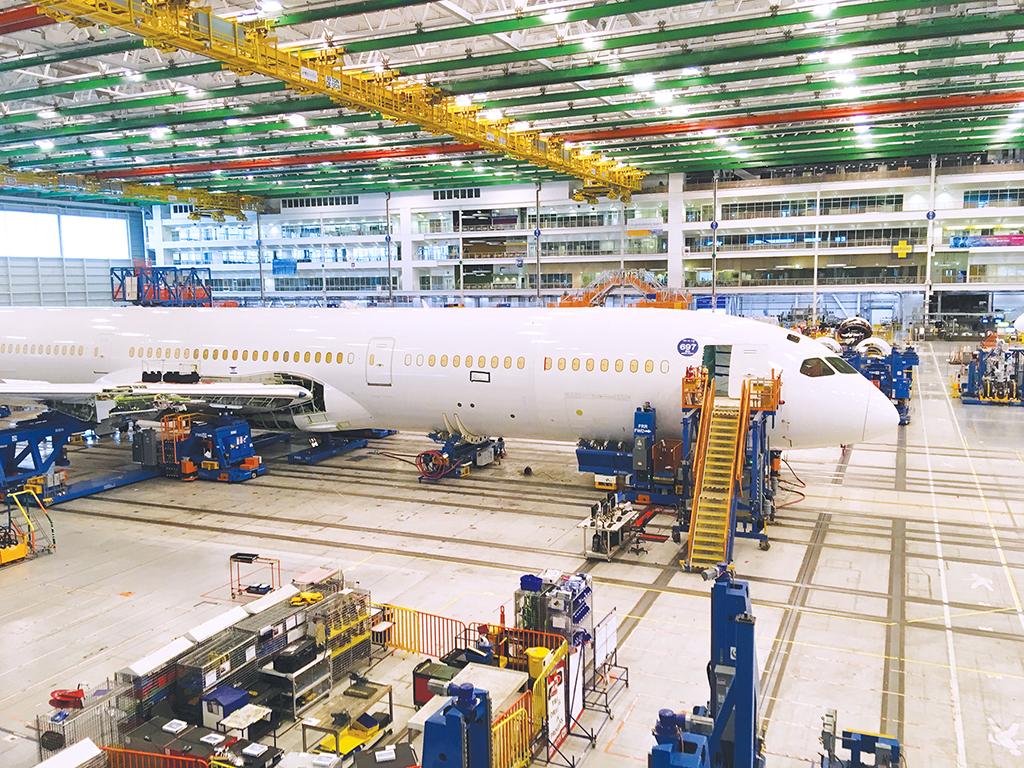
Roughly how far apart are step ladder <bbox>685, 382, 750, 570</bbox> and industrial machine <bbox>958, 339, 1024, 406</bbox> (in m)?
25.4

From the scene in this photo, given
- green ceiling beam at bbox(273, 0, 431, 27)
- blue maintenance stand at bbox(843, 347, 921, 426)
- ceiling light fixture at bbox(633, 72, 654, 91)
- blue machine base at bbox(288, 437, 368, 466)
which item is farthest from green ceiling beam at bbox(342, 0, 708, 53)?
blue maintenance stand at bbox(843, 347, 921, 426)

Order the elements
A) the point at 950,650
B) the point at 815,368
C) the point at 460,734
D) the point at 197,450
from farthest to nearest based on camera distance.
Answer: the point at 197,450 → the point at 815,368 → the point at 950,650 → the point at 460,734

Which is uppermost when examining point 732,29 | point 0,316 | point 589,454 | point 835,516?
point 732,29

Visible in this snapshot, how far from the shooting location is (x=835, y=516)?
63.4 ft

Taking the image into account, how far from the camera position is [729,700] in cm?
743

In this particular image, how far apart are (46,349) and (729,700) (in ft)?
91.6

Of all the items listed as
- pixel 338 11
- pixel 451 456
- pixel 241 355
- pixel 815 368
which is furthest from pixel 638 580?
pixel 338 11

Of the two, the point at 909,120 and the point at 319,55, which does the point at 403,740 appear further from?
the point at 909,120

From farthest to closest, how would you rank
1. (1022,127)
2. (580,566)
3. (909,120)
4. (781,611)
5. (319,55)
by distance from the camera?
(1022,127) < (909,120) < (319,55) < (580,566) < (781,611)

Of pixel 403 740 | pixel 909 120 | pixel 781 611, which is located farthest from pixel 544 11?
pixel 909 120

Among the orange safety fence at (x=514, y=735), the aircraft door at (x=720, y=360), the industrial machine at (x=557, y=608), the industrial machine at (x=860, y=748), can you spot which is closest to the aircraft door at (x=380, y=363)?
the aircraft door at (x=720, y=360)

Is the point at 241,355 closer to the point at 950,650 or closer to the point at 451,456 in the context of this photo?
the point at 451,456

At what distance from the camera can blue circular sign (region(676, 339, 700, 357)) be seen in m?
19.1

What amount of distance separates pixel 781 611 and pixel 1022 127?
159ft
